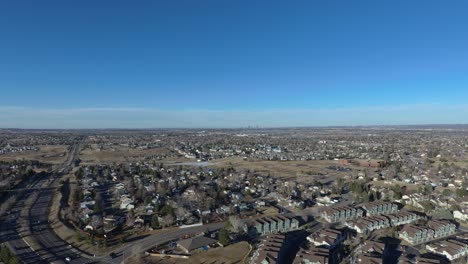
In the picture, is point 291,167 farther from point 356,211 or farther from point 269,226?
point 269,226

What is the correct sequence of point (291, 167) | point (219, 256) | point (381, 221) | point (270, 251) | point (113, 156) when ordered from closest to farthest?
point (270, 251), point (219, 256), point (381, 221), point (291, 167), point (113, 156)

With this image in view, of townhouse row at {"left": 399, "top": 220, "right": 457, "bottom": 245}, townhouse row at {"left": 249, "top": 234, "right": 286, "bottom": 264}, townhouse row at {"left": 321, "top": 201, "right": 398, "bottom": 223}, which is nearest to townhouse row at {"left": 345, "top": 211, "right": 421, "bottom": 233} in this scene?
townhouse row at {"left": 321, "top": 201, "right": 398, "bottom": 223}

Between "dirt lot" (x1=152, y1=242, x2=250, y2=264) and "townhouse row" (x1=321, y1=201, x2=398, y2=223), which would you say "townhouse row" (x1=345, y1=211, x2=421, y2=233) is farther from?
"dirt lot" (x1=152, y1=242, x2=250, y2=264)

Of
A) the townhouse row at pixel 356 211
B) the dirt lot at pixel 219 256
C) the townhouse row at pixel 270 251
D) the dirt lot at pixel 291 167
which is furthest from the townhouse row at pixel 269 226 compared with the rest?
the dirt lot at pixel 291 167

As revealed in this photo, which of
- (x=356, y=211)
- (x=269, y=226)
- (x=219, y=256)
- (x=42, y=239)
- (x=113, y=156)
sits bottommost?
(x=219, y=256)

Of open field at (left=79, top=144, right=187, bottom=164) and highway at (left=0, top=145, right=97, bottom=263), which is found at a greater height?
open field at (left=79, top=144, right=187, bottom=164)

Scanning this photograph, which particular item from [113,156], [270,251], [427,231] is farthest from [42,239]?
[113,156]
